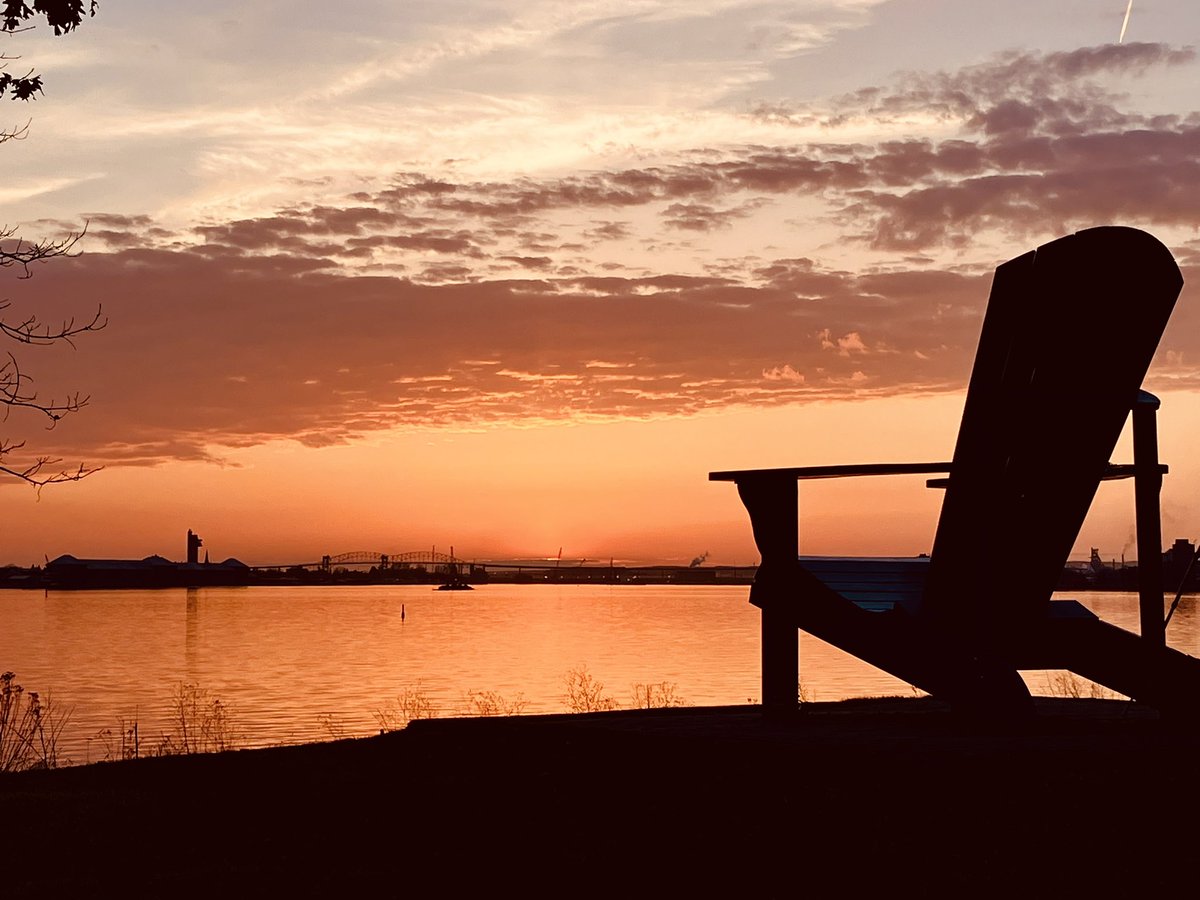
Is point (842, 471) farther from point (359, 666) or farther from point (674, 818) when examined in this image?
point (359, 666)

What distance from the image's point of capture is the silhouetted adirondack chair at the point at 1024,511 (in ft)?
23.2

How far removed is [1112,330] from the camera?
7.05m

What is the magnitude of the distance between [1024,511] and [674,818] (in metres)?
2.52

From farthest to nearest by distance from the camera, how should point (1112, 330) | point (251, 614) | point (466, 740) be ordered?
point (251, 614) → point (466, 740) → point (1112, 330)

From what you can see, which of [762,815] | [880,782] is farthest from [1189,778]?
[762,815]

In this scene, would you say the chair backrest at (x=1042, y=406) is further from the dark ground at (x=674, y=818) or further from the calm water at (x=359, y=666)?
the calm water at (x=359, y=666)

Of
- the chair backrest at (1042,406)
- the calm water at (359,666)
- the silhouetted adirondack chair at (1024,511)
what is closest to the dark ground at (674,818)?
the silhouetted adirondack chair at (1024,511)

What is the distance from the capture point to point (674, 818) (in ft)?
21.7

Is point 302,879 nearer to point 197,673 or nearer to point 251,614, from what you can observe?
point 197,673

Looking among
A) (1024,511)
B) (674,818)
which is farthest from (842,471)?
(674,818)

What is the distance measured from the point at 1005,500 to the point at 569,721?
11.8ft

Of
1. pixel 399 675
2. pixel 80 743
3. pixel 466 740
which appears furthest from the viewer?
pixel 399 675

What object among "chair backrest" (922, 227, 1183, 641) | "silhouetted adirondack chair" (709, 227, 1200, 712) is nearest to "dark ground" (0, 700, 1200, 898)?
"silhouetted adirondack chair" (709, 227, 1200, 712)

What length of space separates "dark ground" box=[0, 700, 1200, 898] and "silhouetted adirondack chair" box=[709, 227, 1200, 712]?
0.40 meters
